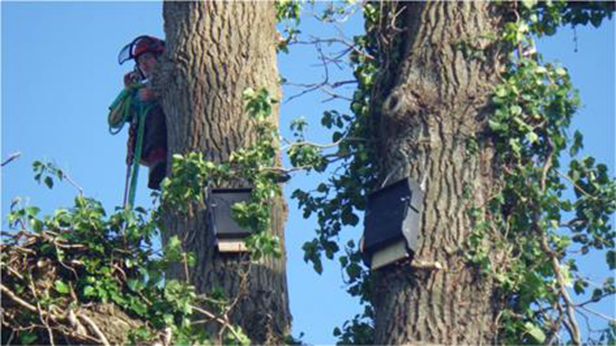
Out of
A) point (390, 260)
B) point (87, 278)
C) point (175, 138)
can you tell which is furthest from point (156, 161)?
point (390, 260)

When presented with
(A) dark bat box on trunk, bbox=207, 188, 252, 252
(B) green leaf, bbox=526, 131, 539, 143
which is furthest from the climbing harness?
(B) green leaf, bbox=526, 131, 539, 143

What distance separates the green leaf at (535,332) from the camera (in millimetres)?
8055

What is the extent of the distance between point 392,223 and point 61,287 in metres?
1.59

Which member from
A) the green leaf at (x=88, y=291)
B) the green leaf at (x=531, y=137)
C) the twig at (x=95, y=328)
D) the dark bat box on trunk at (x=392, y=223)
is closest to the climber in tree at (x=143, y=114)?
the green leaf at (x=88, y=291)

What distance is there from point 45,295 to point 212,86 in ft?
4.63

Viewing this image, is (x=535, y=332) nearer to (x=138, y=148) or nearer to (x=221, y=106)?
(x=221, y=106)

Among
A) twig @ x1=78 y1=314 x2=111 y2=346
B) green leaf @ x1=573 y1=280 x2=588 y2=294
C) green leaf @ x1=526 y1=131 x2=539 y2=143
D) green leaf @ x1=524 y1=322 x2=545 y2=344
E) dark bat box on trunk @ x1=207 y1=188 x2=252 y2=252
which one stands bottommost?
green leaf @ x1=524 y1=322 x2=545 y2=344

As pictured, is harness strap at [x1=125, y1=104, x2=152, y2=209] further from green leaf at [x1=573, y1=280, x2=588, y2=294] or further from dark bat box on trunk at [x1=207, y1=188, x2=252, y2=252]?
green leaf at [x1=573, y1=280, x2=588, y2=294]

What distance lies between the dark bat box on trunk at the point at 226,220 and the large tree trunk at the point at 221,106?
0.21 ft

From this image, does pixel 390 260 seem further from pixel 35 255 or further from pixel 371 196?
pixel 35 255

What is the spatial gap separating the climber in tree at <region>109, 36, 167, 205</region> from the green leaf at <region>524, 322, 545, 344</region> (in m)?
2.41

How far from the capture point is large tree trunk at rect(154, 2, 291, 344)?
847 centimetres

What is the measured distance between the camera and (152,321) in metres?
8.38

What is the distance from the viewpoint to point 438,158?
8266 mm
